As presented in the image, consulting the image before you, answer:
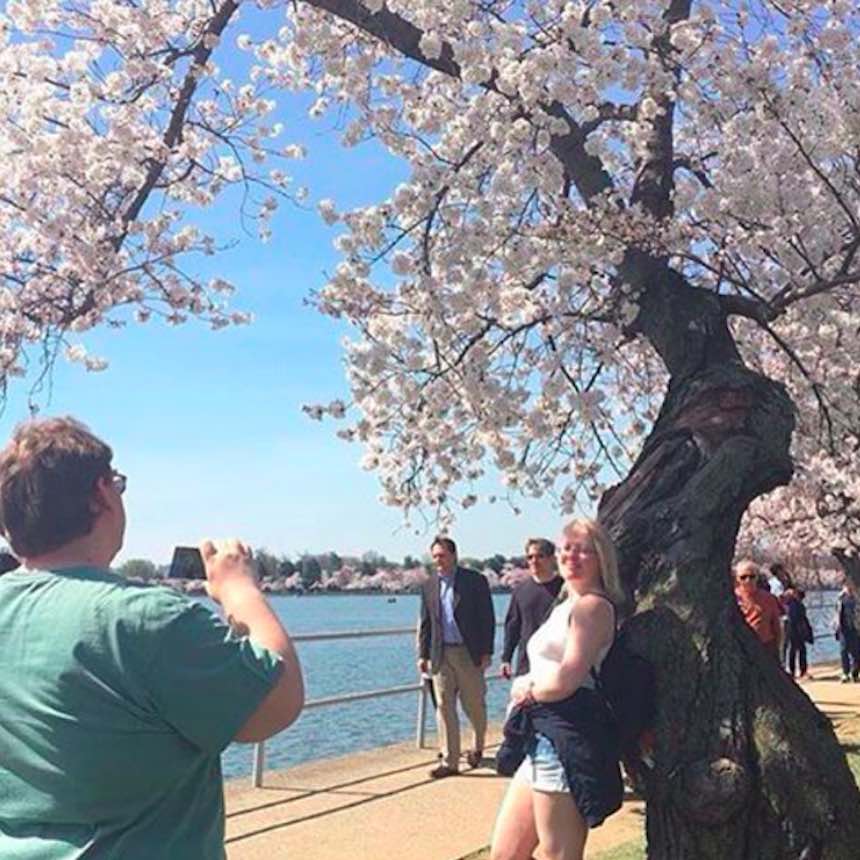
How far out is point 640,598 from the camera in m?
5.54

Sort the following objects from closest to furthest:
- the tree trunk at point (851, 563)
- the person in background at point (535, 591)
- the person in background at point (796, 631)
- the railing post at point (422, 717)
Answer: the person in background at point (535, 591) < the railing post at point (422, 717) < the tree trunk at point (851, 563) < the person in background at point (796, 631)

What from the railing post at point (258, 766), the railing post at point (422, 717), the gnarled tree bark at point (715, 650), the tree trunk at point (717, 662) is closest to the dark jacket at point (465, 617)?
the railing post at point (422, 717)

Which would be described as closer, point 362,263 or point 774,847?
point 774,847

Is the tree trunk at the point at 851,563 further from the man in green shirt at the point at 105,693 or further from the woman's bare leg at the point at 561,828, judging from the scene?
the man in green shirt at the point at 105,693

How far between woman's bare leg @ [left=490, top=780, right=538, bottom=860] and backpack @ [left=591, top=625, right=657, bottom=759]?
43 centimetres

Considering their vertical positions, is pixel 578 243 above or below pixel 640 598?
above

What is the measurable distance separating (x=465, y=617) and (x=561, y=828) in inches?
190

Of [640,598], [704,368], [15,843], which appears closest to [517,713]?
[640,598]

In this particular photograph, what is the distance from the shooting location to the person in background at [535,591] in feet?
27.3

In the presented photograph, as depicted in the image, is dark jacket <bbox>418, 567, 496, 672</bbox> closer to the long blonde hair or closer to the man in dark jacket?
the man in dark jacket

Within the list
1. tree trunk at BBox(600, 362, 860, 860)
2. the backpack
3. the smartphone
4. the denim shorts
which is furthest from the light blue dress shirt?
the smartphone

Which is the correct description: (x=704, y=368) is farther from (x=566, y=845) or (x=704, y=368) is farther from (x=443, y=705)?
(x=443, y=705)

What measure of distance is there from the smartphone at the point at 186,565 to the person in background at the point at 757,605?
6879 mm

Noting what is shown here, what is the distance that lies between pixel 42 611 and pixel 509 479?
7.57 meters
